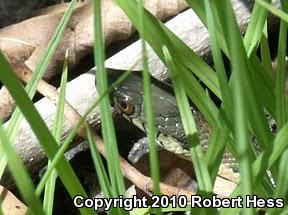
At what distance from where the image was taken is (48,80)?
67.6 inches

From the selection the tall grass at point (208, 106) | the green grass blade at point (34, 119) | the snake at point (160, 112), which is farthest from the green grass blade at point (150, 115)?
the snake at point (160, 112)

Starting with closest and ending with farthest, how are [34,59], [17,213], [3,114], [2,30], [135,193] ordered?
[17,213], [135,193], [3,114], [34,59], [2,30]

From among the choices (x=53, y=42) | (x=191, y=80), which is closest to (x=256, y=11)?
(x=191, y=80)

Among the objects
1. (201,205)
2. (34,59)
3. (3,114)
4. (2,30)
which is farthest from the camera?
(2,30)

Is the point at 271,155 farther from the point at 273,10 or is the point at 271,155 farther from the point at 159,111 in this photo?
the point at 159,111

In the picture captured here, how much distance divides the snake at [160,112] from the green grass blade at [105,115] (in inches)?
Answer: 28.1

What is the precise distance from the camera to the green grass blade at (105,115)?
0.82 m

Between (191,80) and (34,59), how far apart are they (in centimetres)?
84

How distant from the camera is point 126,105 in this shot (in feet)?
5.41

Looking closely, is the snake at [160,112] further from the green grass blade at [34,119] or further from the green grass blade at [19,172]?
the green grass blade at [19,172]

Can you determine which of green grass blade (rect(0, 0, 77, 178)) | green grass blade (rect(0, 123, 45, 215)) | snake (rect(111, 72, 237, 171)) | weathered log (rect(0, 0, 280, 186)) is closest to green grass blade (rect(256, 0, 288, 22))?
green grass blade (rect(0, 0, 77, 178))

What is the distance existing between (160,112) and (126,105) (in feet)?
0.30

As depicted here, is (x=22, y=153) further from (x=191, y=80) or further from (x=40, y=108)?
(x=191, y=80)

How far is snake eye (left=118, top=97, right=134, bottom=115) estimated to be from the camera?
165 cm
